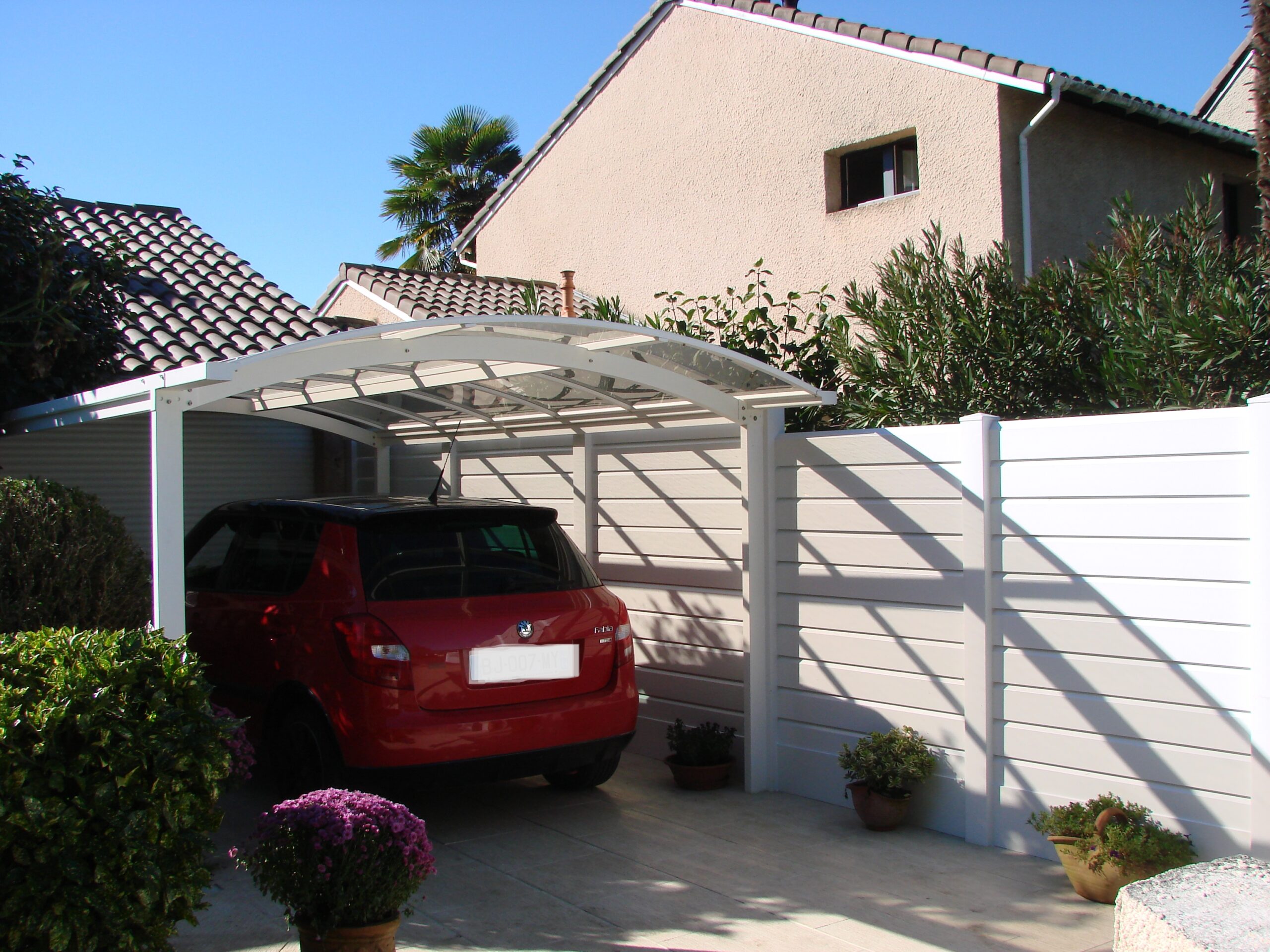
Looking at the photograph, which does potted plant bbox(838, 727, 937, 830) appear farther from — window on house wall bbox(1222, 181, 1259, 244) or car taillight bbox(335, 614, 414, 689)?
window on house wall bbox(1222, 181, 1259, 244)

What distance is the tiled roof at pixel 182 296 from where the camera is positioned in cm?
739

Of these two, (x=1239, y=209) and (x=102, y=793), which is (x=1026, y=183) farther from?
(x=102, y=793)

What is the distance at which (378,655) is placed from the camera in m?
4.92

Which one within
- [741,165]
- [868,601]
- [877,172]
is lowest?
[868,601]

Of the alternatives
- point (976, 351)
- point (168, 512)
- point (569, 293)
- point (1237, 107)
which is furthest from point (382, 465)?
point (1237, 107)

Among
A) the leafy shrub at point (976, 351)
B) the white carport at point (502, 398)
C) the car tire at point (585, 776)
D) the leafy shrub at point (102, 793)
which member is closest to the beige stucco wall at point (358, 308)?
the white carport at point (502, 398)

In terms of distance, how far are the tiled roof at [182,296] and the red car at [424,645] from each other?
1.99m

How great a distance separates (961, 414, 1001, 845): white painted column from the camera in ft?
16.9

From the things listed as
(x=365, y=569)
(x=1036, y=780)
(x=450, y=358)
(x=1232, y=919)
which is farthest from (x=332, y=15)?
(x=1232, y=919)

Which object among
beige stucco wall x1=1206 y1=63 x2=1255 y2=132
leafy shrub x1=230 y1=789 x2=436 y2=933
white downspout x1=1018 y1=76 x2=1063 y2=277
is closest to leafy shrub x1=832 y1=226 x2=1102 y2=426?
white downspout x1=1018 y1=76 x2=1063 y2=277

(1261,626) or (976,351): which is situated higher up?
(976,351)

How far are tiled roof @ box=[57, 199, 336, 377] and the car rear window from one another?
228cm

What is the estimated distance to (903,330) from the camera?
7758mm

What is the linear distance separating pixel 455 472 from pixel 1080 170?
6.73 metres
